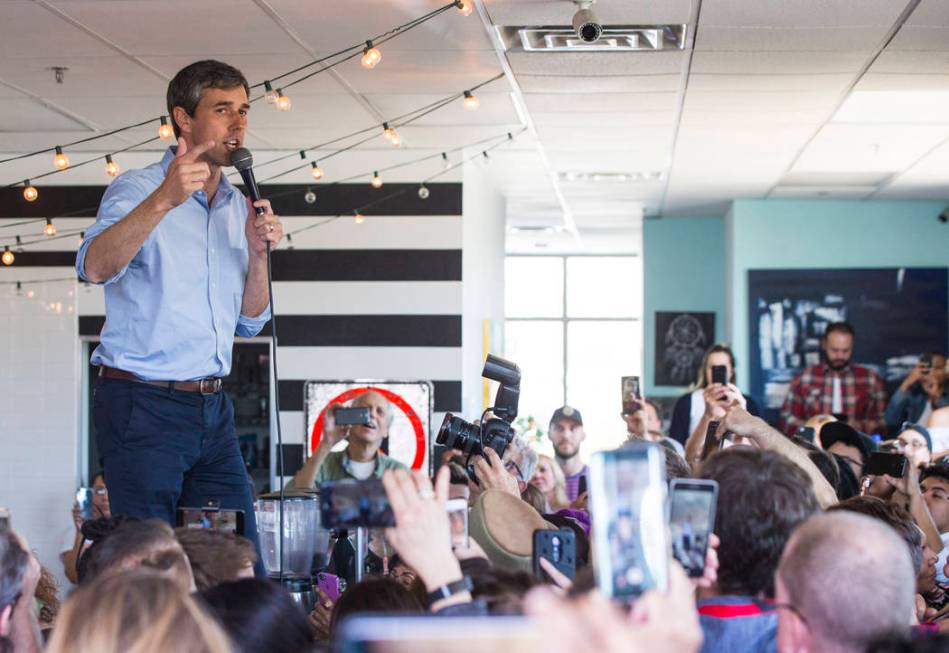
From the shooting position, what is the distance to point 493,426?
296cm

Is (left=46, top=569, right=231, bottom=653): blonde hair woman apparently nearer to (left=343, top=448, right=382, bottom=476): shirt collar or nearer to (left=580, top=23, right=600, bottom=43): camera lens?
(left=580, top=23, right=600, bottom=43): camera lens

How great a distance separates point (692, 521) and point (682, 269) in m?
9.20

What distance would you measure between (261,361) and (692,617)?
6657 mm

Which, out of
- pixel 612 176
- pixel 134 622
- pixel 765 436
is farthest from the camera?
pixel 612 176

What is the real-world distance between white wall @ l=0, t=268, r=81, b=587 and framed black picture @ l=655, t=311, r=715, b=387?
537 cm

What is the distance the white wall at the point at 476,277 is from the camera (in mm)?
7086

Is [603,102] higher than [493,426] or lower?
higher

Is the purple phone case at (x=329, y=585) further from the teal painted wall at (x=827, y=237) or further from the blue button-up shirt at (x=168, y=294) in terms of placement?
the teal painted wall at (x=827, y=237)

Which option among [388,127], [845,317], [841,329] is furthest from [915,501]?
[845,317]

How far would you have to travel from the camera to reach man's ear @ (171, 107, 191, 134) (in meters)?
2.59

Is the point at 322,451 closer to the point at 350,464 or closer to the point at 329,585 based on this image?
the point at 350,464

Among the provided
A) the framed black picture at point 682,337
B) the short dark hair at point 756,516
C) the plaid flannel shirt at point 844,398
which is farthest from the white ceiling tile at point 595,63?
the framed black picture at point 682,337

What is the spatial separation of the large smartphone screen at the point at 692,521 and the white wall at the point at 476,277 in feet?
17.5

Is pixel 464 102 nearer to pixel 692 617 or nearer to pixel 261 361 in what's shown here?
pixel 261 361
